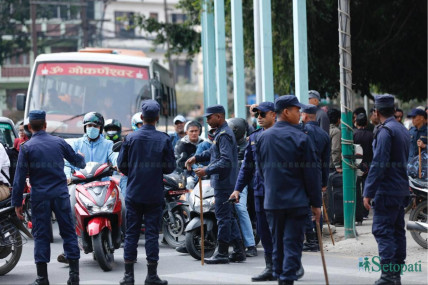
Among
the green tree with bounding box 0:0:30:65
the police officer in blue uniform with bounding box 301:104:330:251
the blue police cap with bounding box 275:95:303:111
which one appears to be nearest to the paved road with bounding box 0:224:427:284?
the police officer in blue uniform with bounding box 301:104:330:251

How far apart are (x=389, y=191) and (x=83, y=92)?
11.1 metres

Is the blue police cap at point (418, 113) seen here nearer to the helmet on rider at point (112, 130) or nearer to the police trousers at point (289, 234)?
the helmet on rider at point (112, 130)

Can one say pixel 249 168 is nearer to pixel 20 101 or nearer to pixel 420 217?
pixel 420 217

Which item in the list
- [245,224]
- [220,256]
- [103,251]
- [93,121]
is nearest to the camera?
[103,251]

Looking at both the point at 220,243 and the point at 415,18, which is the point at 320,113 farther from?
the point at 415,18

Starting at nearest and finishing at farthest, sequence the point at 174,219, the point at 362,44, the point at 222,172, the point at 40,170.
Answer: the point at 40,170, the point at 222,172, the point at 174,219, the point at 362,44

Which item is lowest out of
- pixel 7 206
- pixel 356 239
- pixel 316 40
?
pixel 356 239

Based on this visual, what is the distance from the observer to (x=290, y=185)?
8.41 m

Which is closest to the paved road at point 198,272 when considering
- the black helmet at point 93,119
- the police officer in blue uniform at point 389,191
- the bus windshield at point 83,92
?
the police officer in blue uniform at point 389,191

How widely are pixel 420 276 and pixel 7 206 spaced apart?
472cm

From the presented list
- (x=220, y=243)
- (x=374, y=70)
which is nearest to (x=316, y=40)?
(x=374, y=70)

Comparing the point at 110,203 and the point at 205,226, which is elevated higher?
the point at 110,203

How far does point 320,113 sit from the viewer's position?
1440cm

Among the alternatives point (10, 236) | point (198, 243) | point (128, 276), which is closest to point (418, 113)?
point (198, 243)
